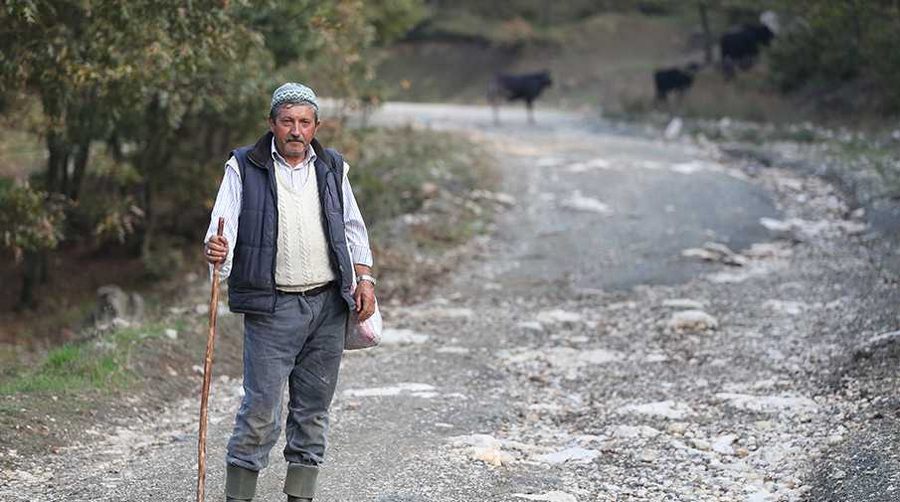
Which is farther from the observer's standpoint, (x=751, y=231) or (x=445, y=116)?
(x=445, y=116)

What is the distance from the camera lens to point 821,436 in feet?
21.0

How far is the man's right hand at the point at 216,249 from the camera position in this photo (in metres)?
4.50

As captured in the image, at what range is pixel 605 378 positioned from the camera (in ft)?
26.3

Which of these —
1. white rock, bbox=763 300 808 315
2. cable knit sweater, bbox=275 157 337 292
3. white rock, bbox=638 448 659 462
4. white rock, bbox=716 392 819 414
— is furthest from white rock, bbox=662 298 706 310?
cable knit sweater, bbox=275 157 337 292

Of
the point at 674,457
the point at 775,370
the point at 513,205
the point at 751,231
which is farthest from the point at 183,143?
the point at 674,457

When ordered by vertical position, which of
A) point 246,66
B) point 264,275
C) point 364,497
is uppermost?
point 246,66

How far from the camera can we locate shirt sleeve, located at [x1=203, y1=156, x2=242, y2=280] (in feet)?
15.1

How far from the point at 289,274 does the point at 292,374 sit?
0.46 meters

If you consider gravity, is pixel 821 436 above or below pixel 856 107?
below

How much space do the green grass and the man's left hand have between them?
296 cm

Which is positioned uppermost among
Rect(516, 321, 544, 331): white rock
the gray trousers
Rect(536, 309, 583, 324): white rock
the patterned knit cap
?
the patterned knit cap

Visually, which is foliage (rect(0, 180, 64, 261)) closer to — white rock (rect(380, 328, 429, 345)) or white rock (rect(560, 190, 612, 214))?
white rock (rect(380, 328, 429, 345))

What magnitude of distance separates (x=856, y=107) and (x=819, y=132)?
1462 mm

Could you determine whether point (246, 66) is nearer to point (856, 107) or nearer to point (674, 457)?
point (674, 457)
